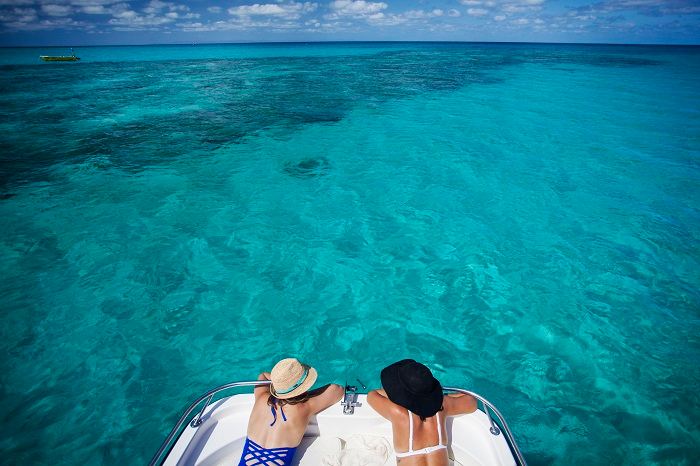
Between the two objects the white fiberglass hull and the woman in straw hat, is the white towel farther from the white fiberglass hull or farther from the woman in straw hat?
the woman in straw hat

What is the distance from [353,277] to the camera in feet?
23.8

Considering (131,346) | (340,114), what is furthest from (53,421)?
(340,114)

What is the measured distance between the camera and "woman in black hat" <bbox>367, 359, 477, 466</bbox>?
279 cm

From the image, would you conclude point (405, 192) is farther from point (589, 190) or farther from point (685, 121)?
point (685, 121)

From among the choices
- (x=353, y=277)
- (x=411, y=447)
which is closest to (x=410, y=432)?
(x=411, y=447)

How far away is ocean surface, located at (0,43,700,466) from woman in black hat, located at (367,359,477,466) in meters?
2.42

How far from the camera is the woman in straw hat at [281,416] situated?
112 inches

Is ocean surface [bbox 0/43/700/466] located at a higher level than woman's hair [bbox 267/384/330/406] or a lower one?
lower

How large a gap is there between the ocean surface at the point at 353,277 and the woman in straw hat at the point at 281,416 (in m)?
2.31

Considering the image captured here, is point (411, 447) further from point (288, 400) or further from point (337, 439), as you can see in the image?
point (288, 400)

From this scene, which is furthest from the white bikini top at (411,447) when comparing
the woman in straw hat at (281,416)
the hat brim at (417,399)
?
the woman in straw hat at (281,416)

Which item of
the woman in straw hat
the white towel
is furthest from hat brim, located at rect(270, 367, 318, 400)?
the white towel

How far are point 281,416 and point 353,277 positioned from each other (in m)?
4.42

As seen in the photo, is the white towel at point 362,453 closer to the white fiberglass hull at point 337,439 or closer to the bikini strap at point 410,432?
the white fiberglass hull at point 337,439
